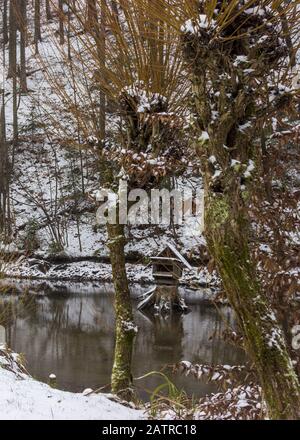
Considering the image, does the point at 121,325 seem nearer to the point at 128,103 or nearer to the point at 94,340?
the point at 128,103

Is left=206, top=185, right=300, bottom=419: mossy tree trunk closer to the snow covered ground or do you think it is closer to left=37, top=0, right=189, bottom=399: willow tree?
the snow covered ground

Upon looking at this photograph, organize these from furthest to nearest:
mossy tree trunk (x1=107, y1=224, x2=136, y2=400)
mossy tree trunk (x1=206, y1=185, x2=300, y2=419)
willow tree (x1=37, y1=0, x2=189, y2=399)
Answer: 1. mossy tree trunk (x1=107, y1=224, x2=136, y2=400)
2. willow tree (x1=37, y1=0, x2=189, y2=399)
3. mossy tree trunk (x1=206, y1=185, x2=300, y2=419)

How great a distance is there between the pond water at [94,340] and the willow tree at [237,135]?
13.6 ft

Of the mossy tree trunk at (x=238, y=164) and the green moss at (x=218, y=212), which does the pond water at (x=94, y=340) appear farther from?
the green moss at (x=218, y=212)

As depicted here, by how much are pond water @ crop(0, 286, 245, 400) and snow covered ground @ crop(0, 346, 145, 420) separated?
282 cm

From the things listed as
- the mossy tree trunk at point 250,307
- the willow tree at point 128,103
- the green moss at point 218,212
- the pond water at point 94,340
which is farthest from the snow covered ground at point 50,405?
the pond water at point 94,340

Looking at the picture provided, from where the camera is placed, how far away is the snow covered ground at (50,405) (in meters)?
3.54

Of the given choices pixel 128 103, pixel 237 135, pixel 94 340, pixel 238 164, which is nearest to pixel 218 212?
pixel 238 164

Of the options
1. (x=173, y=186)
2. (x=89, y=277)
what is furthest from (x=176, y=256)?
(x=173, y=186)

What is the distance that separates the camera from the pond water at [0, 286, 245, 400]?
854 centimetres

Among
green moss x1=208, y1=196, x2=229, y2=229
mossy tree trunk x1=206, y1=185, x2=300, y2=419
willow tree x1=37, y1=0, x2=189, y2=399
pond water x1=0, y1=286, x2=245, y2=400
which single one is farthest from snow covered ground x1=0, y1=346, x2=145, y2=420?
pond water x1=0, y1=286, x2=245, y2=400

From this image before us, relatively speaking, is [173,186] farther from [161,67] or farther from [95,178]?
[161,67]

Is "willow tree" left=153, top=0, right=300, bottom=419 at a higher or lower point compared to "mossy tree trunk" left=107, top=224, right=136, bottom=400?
higher

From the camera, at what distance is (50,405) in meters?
3.86
